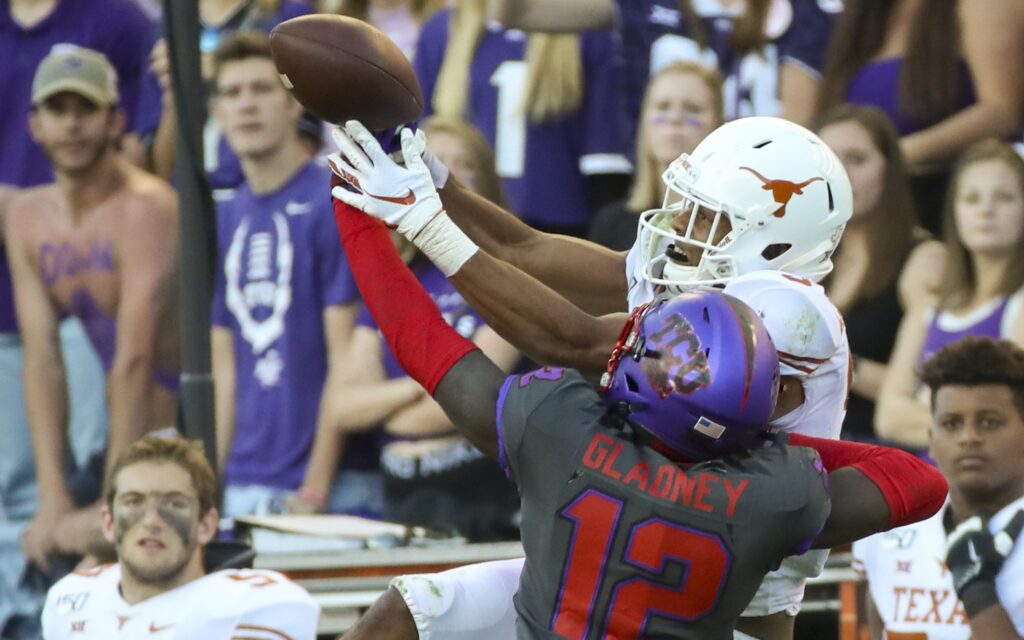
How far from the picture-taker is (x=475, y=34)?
625cm

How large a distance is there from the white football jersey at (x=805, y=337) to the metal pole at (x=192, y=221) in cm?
243

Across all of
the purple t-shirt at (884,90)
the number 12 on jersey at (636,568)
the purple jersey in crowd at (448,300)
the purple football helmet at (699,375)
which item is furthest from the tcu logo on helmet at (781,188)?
the purple t-shirt at (884,90)

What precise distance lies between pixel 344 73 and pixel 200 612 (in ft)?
6.05

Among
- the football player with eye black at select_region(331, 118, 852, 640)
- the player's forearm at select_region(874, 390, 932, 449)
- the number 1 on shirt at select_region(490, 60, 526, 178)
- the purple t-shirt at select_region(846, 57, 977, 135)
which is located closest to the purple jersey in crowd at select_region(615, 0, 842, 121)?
the purple t-shirt at select_region(846, 57, 977, 135)

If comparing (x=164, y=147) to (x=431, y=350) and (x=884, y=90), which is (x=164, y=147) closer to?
(x=884, y=90)

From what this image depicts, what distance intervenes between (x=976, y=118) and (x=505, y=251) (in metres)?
2.53

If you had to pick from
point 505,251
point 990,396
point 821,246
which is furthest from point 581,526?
point 990,396

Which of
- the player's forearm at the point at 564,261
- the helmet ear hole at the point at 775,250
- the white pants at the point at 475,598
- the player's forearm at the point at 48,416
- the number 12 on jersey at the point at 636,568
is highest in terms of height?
the helmet ear hole at the point at 775,250

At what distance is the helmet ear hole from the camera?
11.1 feet

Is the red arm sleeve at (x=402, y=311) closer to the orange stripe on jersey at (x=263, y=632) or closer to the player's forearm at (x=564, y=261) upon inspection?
the player's forearm at (x=564, y=261)

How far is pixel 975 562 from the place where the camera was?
4.36 meters

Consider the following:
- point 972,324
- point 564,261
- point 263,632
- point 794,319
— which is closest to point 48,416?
point 263,632

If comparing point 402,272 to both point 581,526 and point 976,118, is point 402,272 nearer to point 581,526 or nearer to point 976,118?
point 581,526

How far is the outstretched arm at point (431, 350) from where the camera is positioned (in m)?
2.94
